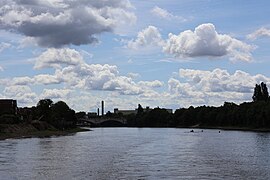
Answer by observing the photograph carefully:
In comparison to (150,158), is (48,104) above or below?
above

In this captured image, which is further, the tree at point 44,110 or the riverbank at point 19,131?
the tree at point 44,110

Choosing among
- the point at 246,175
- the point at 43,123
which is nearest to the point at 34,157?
the point at 246,175

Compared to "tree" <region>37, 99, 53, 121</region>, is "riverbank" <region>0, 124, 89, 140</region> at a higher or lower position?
lower

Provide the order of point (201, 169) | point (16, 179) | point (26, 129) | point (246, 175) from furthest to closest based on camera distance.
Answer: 1. point (26, 129)
2. point (201, 169)
3. point (246, 175)
4. point (16, 179)

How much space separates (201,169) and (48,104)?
493 feet

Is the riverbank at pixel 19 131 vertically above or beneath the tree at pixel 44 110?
beneath

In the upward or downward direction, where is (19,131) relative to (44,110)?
downward

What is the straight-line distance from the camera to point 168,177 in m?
46.5

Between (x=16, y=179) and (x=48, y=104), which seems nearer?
(x=16, y=179)

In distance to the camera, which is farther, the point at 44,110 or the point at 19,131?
the point at 44,110

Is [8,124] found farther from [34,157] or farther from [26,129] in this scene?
[34,157]

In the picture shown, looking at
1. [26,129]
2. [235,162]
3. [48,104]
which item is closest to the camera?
[235,162]

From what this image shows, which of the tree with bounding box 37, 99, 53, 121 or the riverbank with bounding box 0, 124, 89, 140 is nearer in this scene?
the riverbank with bounding box 0, 124, 89, 140

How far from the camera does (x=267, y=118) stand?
17300 centimetres
